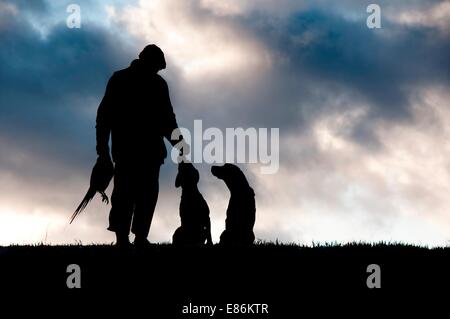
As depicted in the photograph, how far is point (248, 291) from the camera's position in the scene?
445 inches

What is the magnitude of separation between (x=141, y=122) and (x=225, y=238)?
3.56 metres

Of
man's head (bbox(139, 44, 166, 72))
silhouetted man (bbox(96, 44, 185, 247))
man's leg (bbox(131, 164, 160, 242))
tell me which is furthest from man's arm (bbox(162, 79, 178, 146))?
man's leg (bbox(131, 164, 160, 242))

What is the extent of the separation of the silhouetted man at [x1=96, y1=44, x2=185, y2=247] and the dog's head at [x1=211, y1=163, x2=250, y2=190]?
3.08 metres

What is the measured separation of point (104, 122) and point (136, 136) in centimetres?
63

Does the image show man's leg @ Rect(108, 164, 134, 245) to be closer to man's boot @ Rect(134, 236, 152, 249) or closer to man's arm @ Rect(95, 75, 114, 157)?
man's boot @ Rect(134, 236, 152, 249)

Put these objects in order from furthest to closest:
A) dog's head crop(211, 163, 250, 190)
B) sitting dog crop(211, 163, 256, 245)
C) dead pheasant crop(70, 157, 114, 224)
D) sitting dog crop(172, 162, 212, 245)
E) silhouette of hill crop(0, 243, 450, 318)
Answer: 1. dog's head crop(211, 163, 250, 190)
2. sitting dog crop(172, 162, 212, 245)
3. sitting dog crop(211, 163, 256, 245)
4. dead pheasant crop(70, 157, 114, 224)
5. silhouette of hill crop(0, 243, 450, 318)

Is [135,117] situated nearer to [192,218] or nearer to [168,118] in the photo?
[168,118]

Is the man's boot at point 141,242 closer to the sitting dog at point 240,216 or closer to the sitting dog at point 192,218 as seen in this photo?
the sitting dog at point 192,218

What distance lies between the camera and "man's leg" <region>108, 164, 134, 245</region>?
13.5m

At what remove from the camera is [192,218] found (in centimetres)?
1627

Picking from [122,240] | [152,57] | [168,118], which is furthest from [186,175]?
[152,57]

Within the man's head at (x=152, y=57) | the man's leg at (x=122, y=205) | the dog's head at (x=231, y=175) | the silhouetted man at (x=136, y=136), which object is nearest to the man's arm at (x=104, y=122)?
the silhouetted man at (x=136, y=136)
